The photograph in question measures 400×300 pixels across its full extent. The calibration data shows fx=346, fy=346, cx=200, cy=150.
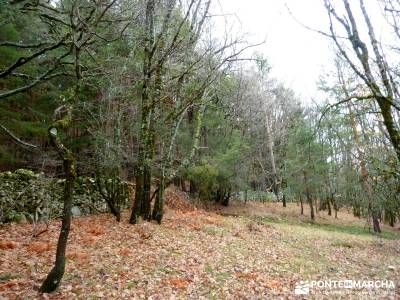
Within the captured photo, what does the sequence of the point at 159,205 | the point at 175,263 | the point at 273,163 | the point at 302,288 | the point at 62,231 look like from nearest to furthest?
the point at 62,231 < the point at 302,288 < the point at 175,263 < the point at 159,205 < the point at 273,163

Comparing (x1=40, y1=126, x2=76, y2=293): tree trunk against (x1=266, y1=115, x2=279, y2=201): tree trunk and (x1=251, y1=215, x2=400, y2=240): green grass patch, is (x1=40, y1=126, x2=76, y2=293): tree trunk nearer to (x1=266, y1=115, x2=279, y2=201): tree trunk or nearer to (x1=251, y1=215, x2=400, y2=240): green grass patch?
(x1=251, y1=215, x2=400, y2=240): green grass patch

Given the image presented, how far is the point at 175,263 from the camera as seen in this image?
25.5 feet

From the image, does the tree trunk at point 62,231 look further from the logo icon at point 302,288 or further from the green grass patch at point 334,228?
the green grass patch at point 334,228

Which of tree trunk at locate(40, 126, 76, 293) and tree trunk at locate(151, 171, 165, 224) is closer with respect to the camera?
tree trunk at locate(40, 126, 76, 293)

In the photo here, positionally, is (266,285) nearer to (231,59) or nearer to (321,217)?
(231,59)

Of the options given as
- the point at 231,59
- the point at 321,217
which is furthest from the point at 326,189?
the point at 231,59

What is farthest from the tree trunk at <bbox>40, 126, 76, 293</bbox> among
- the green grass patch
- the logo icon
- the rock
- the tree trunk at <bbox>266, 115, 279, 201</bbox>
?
the tree trunk at <bbox>266, 115, 279, 201</bbox>

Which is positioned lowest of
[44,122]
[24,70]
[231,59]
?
[44,122]

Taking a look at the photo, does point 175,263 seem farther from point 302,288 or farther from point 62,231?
point 62,231

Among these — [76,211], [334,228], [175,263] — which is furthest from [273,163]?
[175,263]

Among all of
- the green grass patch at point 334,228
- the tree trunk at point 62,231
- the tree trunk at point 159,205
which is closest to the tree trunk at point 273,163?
the green grass patch at point 334,228

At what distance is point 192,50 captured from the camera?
13.5m

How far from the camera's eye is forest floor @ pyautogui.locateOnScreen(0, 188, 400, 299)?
6.13 metres

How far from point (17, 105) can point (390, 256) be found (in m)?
16.1
